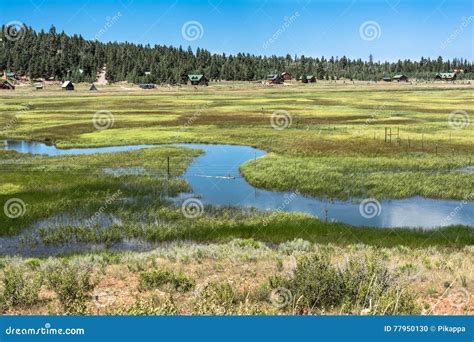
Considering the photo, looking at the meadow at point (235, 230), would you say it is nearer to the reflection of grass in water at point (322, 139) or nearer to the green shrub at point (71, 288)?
the green shrub at point (71, 288)

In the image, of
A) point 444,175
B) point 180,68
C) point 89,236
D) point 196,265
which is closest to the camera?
A: point 196,265

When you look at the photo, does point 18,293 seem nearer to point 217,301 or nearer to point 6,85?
point 217,301

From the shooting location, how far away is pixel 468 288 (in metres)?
13.7

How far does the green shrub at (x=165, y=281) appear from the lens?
1371cm

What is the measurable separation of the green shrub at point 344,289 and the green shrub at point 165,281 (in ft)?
8.54

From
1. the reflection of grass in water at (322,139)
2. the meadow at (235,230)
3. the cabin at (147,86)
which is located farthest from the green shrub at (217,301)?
the cabin at (147,86)

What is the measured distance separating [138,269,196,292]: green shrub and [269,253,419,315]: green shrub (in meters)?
2.60

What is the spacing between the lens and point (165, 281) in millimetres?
14133

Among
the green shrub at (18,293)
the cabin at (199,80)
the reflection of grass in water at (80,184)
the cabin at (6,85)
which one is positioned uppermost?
the cabin at (199,80)

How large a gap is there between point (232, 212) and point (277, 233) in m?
4.25

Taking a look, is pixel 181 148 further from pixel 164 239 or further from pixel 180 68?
pixel 180 68

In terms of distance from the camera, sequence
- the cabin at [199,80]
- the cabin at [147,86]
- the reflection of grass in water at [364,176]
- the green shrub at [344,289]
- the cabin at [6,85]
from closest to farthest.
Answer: the green shrub at [344,289], the reflection of grass in water at [364,176], the cabin at [6,85], the cabin at [147,86], the cabin at [199,80]

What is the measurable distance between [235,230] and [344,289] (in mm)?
14445

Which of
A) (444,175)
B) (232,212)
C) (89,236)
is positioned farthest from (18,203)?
(444,175)
